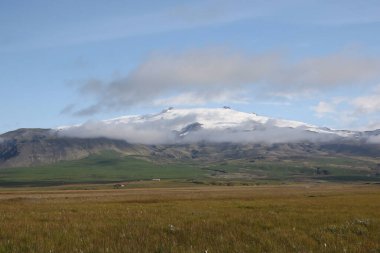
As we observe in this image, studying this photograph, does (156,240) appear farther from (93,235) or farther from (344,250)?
(344,250)

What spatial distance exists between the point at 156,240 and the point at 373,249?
6.34 meters

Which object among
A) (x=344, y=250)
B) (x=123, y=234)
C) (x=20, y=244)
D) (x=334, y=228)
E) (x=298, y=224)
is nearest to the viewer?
(x=344, y=250)


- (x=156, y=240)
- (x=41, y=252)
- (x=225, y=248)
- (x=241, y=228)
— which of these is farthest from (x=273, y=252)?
(x=41, y=252)

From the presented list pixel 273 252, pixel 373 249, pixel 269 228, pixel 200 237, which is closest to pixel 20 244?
pixel 200 237

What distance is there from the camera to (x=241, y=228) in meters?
18.0

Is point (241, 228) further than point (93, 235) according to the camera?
Yes

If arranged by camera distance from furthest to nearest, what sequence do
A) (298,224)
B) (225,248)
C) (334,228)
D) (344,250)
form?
(298,224), (334,228), (225,248), (344,250)

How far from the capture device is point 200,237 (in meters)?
15.7

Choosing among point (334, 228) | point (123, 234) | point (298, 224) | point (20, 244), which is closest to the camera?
point (20, 244)

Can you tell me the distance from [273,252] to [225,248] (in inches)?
55.9

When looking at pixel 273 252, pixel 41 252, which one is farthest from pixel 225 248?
pixel 41 252

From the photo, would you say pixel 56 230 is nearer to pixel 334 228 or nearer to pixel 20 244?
pixel 20 244

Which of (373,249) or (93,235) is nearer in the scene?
(373,249)

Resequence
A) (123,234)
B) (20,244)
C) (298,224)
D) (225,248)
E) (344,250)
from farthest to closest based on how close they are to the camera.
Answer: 1. (298,224)
2. (123,234)
3. (20,244)
4. (225,248)
5. (344,250)
